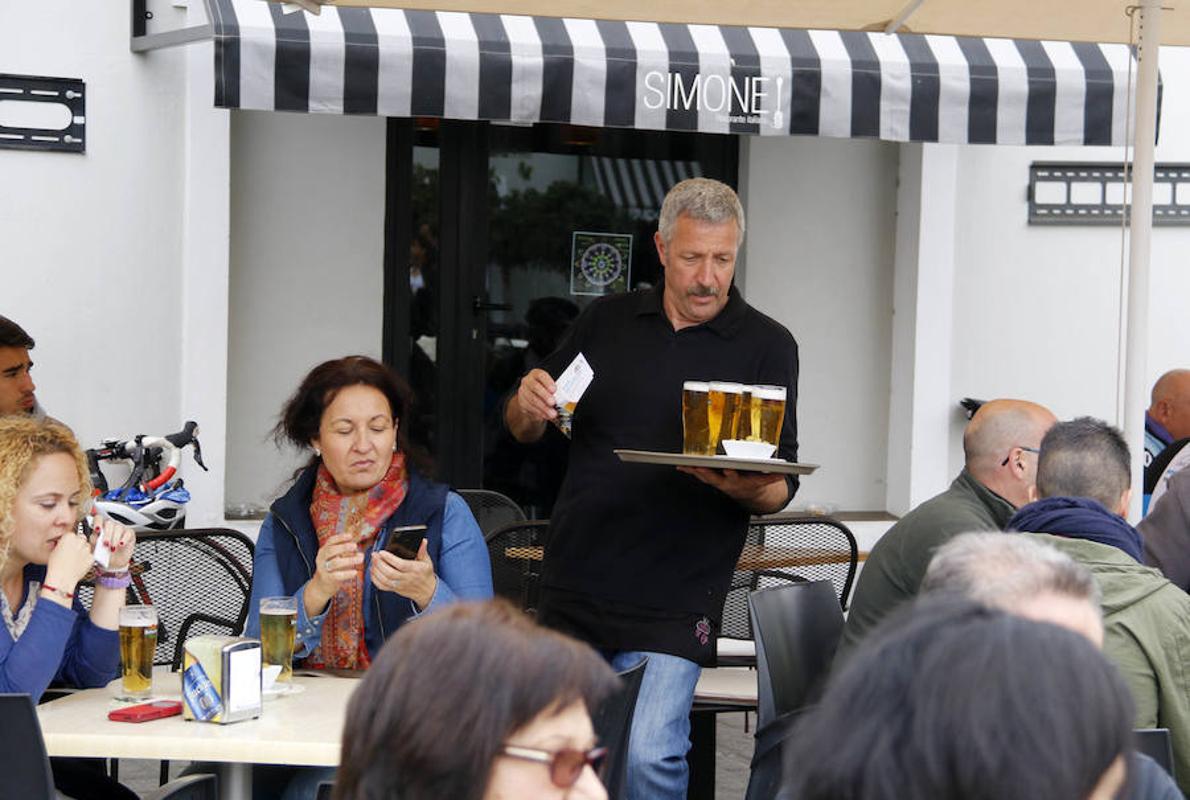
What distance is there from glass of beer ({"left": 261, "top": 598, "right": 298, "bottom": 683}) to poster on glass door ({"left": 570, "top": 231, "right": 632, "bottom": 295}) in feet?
15.8

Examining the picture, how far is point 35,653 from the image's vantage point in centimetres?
344

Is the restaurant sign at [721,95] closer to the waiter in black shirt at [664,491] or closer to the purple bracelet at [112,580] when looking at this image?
the waiter in black shirt at [664,491]

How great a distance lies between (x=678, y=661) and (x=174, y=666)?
1.53 metres

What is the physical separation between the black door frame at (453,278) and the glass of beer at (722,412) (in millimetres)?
4446

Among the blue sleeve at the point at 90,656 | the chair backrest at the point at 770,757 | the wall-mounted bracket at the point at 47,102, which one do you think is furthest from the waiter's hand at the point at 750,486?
the wall-mounted bracket at the point at 47,102

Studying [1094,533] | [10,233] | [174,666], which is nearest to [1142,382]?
[1094,533]

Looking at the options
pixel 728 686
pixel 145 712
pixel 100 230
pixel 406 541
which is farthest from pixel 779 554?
pixel 100 230

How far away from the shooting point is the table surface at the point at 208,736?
323 centimetres

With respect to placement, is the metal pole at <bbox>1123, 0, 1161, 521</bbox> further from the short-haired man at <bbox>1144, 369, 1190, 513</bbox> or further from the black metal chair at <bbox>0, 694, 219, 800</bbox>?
the black metal chair at <bbox>0, 694, 219, 800</bbox>

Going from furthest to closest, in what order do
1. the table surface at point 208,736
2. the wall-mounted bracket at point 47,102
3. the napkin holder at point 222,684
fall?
the wall-mounted bracket at point 47,102, the napkin holder at point 222,684, the table surface at point 208,736

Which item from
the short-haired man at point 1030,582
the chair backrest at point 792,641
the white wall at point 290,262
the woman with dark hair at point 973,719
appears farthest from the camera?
the white wall at point 290,262

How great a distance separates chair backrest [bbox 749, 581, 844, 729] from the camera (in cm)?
A: 398

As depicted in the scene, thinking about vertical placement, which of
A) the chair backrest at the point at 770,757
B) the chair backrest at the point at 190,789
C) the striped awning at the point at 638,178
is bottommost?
the chair backrest at the point at 770,757

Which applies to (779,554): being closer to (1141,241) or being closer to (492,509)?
(492,509)
